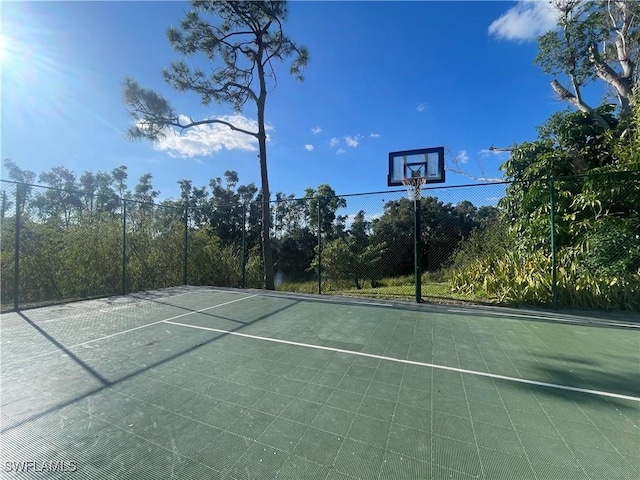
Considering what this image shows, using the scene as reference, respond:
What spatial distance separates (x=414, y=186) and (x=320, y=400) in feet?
13.8

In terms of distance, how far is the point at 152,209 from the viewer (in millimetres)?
7289

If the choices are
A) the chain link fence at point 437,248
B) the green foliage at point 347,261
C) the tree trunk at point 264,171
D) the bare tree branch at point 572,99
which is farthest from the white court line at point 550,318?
the green foliage at point 347,261

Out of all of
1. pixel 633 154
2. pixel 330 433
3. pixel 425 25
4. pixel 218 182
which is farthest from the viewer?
pixel 218 182

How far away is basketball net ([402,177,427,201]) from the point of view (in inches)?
190

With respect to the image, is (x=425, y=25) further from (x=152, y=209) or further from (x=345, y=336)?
(x=152, y=209)

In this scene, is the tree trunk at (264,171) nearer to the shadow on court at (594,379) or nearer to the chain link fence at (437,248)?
the chain link fence at (437,248)

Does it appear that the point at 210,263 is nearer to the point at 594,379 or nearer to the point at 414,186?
the point at 414,186

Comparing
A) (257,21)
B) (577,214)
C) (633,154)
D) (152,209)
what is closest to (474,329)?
(577,214)

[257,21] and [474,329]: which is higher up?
[257,21]

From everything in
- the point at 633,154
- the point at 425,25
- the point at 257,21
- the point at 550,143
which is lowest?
the point at 633,154

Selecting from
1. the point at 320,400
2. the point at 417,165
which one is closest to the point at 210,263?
the point at 417,165

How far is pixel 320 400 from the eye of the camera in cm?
182

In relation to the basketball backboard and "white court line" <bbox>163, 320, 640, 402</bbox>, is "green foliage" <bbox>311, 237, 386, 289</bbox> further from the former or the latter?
"white court line" <bbox>163, 320, 640, 402</bbox>

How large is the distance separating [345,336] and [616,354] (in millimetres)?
2674
